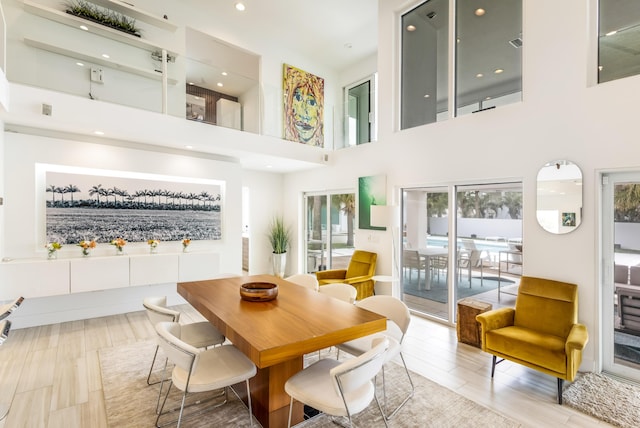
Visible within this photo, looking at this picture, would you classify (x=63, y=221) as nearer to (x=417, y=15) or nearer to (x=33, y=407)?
(x=33, y=407)

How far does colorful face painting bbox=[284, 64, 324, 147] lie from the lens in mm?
6258

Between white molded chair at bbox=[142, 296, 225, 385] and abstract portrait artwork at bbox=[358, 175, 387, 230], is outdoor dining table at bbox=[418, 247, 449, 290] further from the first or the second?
white molded chair at bbox=[142, 296, 225, 385]

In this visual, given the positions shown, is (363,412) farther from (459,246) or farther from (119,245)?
(119,245)

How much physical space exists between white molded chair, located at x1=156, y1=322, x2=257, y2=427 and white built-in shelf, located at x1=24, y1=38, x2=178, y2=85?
12.8ft

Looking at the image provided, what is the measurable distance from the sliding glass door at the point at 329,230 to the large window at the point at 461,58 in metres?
2.24

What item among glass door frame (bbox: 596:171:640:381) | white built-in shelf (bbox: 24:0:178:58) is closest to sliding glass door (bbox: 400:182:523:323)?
glass door frame (bbox: 596:171:640:381)

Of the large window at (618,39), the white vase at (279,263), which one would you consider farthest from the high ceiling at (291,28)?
the white vase at (279,263)

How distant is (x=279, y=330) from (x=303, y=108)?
18.1 feet

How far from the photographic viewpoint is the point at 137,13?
16.8 feet

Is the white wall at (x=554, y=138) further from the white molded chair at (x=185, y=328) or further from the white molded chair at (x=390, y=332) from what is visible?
the white molded chair at (x=185, y=328)

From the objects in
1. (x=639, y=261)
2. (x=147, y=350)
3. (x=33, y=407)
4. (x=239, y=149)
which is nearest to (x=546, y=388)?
(x=639, y=261)

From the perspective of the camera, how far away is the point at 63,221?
4.41m

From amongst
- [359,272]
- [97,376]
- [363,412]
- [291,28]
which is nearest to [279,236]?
Result: [359,272]

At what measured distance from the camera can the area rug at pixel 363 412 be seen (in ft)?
7.53
